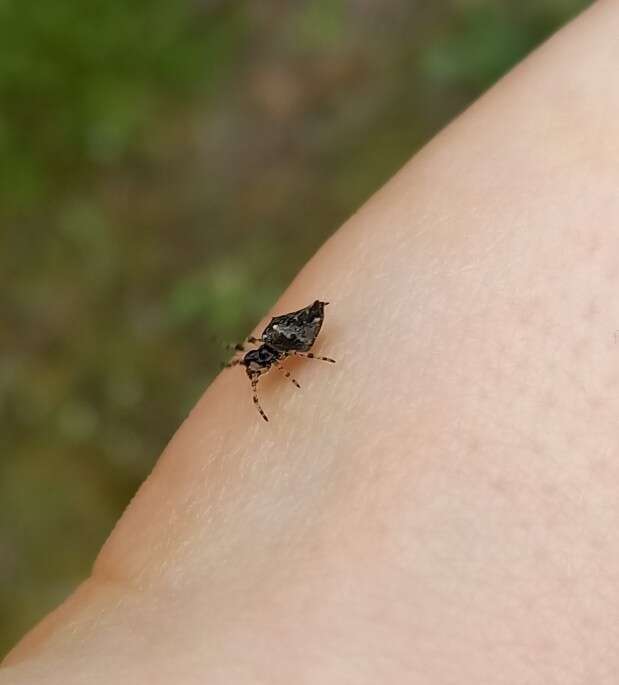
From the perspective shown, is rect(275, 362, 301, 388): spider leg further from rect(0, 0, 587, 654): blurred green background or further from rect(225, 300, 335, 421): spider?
rect(0, 0, 587, 654): blurred green background

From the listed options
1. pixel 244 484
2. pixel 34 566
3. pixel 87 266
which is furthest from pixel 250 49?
pixel 244 484

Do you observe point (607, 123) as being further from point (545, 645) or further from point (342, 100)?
point (342, 100)

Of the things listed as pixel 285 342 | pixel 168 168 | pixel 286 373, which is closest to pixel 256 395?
pixel 286 373

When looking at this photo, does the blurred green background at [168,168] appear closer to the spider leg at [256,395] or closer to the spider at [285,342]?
the spider at [285,342]

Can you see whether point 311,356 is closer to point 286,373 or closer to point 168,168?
point 286,373

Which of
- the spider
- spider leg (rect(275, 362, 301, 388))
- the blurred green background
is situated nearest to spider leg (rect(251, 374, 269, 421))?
the spider

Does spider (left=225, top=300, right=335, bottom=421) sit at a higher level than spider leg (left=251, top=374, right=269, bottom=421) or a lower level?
higher

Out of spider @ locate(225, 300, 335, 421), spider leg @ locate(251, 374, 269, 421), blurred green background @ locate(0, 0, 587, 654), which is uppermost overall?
blurred green background @ locate(0, 0, 587, 654)

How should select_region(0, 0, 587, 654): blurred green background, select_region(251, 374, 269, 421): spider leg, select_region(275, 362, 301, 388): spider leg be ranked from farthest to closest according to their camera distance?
1. select_region(0, 0, 587, 654): blurred green background
2. select_region(275, 362, 301, 388): spider leg
3. select_region(251, 374, 269, 421): spider leg
